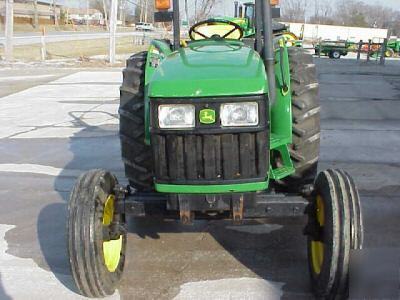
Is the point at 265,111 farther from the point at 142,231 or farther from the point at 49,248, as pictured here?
the point at 49,248

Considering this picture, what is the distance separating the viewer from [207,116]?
3.10m

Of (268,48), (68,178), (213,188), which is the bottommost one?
(68,178)

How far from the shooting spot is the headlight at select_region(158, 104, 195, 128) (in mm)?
3113

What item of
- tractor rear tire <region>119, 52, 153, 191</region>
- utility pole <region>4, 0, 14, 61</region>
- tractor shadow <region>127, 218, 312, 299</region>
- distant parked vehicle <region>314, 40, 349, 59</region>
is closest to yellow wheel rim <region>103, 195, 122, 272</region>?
tractor shadow <region>127, 218, 312, 299</region>

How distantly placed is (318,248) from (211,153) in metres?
1.10

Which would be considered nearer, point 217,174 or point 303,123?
point 217,174

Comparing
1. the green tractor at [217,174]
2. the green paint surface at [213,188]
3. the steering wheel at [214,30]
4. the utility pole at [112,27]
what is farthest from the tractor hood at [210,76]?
the utility pole at [112,27]

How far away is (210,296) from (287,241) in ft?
3.74

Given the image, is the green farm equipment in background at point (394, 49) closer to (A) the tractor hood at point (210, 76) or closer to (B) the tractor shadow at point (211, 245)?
(B) the tractor shadow at point (211, 245)

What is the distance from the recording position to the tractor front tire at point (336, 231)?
10.4 feet

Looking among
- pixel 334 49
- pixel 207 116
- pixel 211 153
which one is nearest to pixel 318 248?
pixel 211 153

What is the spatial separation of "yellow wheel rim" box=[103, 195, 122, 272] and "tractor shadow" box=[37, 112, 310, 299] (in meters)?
0.17

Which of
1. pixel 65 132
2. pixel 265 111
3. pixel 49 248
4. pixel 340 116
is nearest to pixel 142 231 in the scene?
pixel 49 248

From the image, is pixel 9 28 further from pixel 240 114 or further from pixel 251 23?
pixel 240 114
